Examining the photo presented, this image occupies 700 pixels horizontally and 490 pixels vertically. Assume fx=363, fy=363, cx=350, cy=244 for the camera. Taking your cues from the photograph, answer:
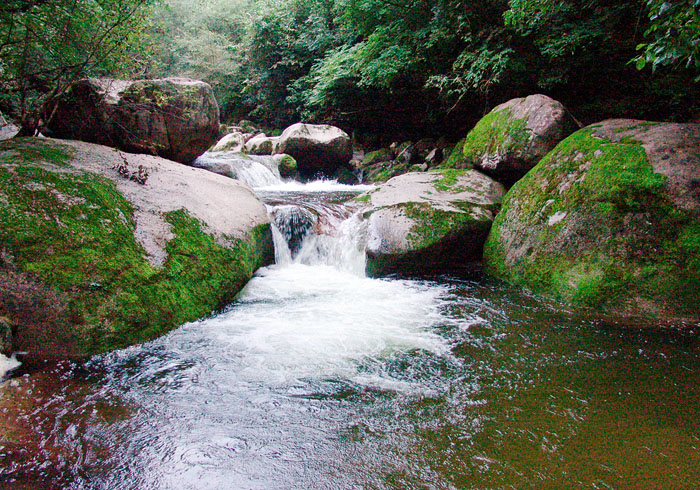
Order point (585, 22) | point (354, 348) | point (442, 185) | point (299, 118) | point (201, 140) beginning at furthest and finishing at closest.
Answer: point (299, 118) < point (201, 140) < point (585, 22) < point (442, 185) < point (354, 348)

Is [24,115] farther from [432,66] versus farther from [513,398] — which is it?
[432,66]

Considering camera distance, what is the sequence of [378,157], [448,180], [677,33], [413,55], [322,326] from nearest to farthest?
[677,33] → [322,326] → [448,180] → [413,55] → [378,157]

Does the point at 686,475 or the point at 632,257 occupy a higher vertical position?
the point at 632,257

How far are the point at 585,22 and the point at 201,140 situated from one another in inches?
346

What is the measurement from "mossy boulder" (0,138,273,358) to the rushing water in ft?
1.00

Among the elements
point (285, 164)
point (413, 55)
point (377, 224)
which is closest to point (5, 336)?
point (377, 224)

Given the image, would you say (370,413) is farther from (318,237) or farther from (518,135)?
(518,135)

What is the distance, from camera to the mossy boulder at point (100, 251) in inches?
115

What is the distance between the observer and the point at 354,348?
3252 millimetres

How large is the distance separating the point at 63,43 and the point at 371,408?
19.1 ft

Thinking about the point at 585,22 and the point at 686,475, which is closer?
the point at 686,475

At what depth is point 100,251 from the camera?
3361 millimetres

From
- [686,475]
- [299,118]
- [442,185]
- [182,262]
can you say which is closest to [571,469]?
[686,475]

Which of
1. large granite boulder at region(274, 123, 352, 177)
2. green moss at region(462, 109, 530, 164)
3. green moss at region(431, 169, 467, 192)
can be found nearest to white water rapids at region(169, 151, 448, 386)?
green moss at region(431, 169, 467, 192)
